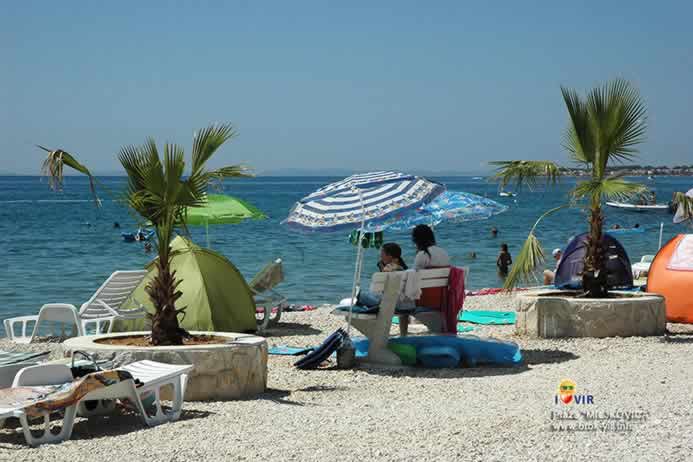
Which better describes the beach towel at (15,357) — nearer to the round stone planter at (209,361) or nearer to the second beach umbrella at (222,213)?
the round stone planter at (209,361)

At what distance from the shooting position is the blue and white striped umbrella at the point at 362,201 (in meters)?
9.24

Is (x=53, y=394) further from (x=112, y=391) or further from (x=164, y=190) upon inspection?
(x=164, y=190)

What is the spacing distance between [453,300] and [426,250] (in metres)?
0.56

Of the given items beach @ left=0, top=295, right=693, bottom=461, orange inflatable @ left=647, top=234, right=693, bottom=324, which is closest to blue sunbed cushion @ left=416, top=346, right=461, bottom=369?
beach @ left=0, top=295, right=693, bottom=461

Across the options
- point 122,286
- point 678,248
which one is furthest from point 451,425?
point 678,248

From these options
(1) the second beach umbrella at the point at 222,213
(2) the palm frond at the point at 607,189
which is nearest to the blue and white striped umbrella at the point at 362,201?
(2) the palm frond at the point at 607,189

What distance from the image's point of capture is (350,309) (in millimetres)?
9188

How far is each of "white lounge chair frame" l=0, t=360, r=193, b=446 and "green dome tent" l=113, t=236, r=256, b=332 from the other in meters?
4.10

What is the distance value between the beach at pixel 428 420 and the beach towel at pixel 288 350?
0.75 meters

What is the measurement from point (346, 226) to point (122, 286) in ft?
11.4

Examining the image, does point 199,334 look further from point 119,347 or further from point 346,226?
point 346,226

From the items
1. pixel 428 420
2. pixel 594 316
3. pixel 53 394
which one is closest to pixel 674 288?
pixel 594 316

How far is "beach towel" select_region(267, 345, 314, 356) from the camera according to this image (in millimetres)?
10008

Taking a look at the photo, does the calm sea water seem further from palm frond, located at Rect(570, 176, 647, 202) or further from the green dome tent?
the green dome tent
